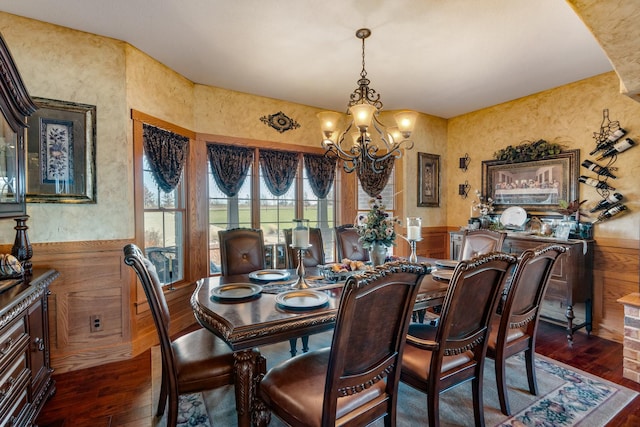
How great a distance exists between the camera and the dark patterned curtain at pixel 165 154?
3107 mm

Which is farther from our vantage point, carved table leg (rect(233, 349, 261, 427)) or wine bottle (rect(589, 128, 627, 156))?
wine bottle (rect(589, 128, 627, 156))

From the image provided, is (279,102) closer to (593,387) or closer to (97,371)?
(97,371)

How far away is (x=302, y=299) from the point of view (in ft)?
6.20

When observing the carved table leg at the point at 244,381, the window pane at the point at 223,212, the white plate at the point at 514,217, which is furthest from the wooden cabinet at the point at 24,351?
the white plate at the point at 514,217

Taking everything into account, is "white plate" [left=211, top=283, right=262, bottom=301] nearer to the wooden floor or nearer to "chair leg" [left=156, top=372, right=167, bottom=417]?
"chair leg" [left=156, top=372, right=167, bottom=417]

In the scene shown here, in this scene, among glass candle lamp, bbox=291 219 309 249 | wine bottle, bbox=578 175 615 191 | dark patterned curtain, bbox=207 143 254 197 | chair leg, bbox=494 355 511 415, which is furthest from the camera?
dark patterned curtain, bbox=207 143 254 197

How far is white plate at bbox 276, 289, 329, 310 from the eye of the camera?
173 centimetres

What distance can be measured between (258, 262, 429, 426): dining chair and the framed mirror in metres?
1.96

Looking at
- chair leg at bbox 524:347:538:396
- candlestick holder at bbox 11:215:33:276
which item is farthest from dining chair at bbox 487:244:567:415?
candlestick holder at bbox 11:215:33:276

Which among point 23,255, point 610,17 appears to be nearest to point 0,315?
point 23,255

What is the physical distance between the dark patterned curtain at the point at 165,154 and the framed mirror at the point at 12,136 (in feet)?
3.20

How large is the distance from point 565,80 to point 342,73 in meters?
2.51

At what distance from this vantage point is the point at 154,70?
10.3ft

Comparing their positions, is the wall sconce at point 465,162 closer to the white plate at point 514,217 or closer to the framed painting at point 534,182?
the framed painting at point 534,182
